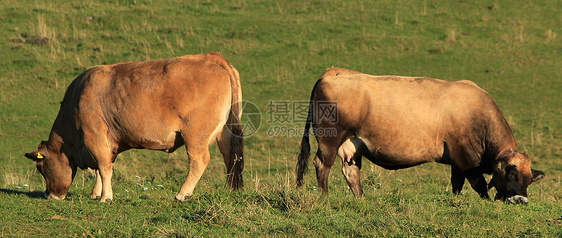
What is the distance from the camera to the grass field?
7633 mm

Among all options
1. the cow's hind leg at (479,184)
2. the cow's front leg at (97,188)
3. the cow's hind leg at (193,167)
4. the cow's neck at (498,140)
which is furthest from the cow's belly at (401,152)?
the cow's front leg at (97,188)

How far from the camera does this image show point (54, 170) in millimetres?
9211

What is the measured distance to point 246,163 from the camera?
14492 millimetres

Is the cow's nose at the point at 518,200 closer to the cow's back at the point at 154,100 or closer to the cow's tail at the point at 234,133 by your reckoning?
the cow's tail at the point at 234,133

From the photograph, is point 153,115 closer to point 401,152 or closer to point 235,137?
point 235,137

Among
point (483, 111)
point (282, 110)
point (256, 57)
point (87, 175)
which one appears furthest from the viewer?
point (256, 57)

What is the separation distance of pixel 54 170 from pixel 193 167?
2097 millimetres

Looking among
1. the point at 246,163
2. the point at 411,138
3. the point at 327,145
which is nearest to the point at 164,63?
the point at 327,145

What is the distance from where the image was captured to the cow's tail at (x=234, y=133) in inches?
354

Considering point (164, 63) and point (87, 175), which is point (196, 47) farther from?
point (164, 63)

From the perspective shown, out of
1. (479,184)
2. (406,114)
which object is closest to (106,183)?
(406,114)

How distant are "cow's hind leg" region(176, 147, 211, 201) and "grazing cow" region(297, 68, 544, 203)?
5.65 feet

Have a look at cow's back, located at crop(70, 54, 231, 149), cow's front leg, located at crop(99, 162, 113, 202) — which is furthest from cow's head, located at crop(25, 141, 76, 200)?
cow's back, located at crop(70, 54, 231, 149)

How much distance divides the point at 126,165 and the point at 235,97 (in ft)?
18.3
